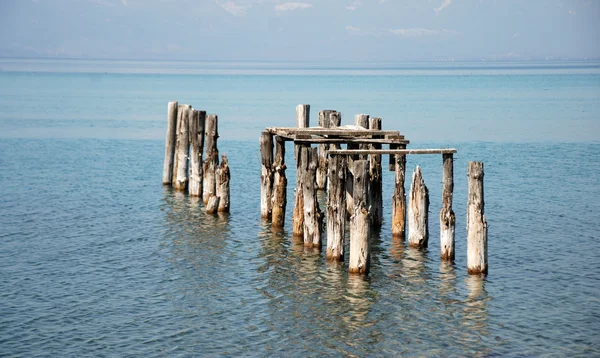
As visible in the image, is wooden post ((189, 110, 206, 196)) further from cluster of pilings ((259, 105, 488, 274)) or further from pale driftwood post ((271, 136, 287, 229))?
pale driftwood post ((271, 136, 287, 229))

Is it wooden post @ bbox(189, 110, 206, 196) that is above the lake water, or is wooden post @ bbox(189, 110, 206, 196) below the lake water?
above

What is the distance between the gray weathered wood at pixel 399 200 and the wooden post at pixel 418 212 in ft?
2.92

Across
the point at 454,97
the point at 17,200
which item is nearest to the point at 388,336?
the point at 17,200

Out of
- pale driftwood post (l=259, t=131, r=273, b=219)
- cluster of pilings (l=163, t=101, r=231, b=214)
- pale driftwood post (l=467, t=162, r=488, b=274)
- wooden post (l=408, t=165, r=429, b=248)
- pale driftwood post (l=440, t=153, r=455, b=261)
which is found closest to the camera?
pale driftwood post (l=467, t=162, r=488, b=274)

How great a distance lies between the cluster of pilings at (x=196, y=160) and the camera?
2588cm

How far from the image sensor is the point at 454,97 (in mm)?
96750

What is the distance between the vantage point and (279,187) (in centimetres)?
2280

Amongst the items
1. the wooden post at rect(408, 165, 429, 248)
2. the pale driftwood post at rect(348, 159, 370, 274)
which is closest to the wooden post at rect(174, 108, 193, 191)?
the wooden post at rect(408, 165, 429, 248)

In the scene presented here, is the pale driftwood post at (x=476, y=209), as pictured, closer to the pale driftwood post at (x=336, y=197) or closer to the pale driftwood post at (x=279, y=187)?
the pale driftwood post at (x=336, y=197)

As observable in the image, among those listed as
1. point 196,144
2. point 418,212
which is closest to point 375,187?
point 418,212

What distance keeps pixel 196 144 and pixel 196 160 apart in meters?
0.52

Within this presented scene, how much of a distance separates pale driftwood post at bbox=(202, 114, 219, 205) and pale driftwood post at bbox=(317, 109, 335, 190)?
3332 millimetres

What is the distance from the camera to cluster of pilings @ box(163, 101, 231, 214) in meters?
25.9

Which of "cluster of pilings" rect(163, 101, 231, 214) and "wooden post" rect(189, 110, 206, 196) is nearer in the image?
"cluster of pilings" rect(163, 101, 231, 214)
